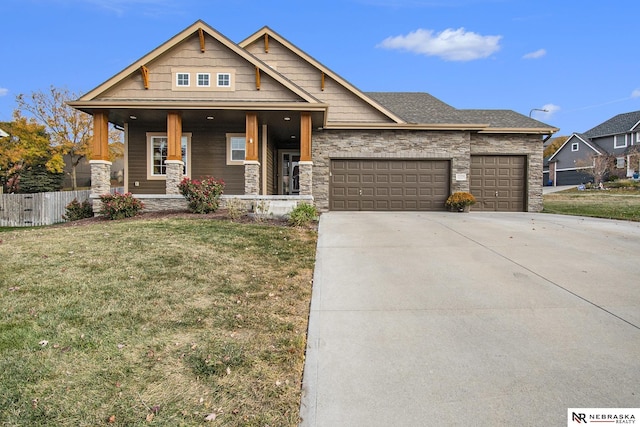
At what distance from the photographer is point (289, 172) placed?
63.8ft

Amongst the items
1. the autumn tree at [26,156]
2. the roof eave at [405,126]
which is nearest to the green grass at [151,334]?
the roof eave at [405,126]

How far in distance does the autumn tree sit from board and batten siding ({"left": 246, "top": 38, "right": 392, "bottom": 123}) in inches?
828

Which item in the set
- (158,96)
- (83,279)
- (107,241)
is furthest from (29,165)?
(83,279)

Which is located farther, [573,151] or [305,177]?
[573,151]

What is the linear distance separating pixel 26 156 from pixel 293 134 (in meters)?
22.5

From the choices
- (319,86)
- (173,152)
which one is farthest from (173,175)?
(319,86)

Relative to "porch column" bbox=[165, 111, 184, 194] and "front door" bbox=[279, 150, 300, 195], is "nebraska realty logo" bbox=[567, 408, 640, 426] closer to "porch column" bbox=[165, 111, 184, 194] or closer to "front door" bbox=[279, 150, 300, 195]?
"porch column" bbox=[165, 111, 184, 194]

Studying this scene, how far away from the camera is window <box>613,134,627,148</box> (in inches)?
1661

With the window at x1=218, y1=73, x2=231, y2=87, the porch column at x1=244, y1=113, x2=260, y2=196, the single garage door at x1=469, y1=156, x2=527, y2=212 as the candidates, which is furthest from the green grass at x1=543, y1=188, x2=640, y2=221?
the window at x1=218, y1=73, x2=231, y2=87

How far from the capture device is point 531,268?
6.66 meters

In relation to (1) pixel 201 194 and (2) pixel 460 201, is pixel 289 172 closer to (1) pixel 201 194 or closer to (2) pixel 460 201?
(1) pixel 201 194

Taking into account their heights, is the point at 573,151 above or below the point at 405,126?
above

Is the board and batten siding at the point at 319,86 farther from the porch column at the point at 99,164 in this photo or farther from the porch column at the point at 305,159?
the porch column at the point at 99,164

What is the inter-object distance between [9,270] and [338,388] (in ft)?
18.5
